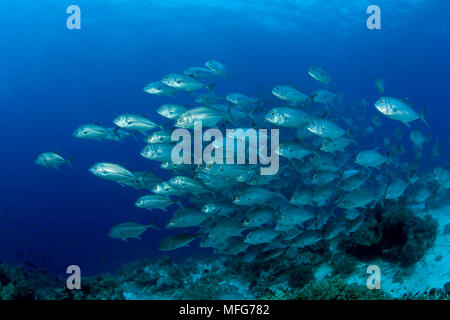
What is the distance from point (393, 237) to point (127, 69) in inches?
2802

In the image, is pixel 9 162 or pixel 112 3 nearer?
pixel 112 3

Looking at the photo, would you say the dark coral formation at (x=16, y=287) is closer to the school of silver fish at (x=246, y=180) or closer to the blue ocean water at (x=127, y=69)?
the school of silver fish at (x=246, y=180)

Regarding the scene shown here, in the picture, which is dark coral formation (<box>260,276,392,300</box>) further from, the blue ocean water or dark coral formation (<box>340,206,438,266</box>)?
the blue ocean water

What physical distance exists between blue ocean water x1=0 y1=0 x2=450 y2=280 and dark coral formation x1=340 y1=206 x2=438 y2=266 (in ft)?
36.9

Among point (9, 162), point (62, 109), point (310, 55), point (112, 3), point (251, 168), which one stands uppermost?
point (310, 55)

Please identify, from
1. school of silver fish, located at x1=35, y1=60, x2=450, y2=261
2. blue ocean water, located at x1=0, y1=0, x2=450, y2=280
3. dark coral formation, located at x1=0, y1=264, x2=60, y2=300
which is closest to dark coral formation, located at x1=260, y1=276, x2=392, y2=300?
school of silver fish, located at x1=35, y1=60, x2=450, y2=261

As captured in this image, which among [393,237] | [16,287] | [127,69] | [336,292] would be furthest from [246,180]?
[127,69]

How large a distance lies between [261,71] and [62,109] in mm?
41486

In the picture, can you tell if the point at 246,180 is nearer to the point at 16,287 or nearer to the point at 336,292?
the point at 336,292

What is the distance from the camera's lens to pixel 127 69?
70.2 meters
